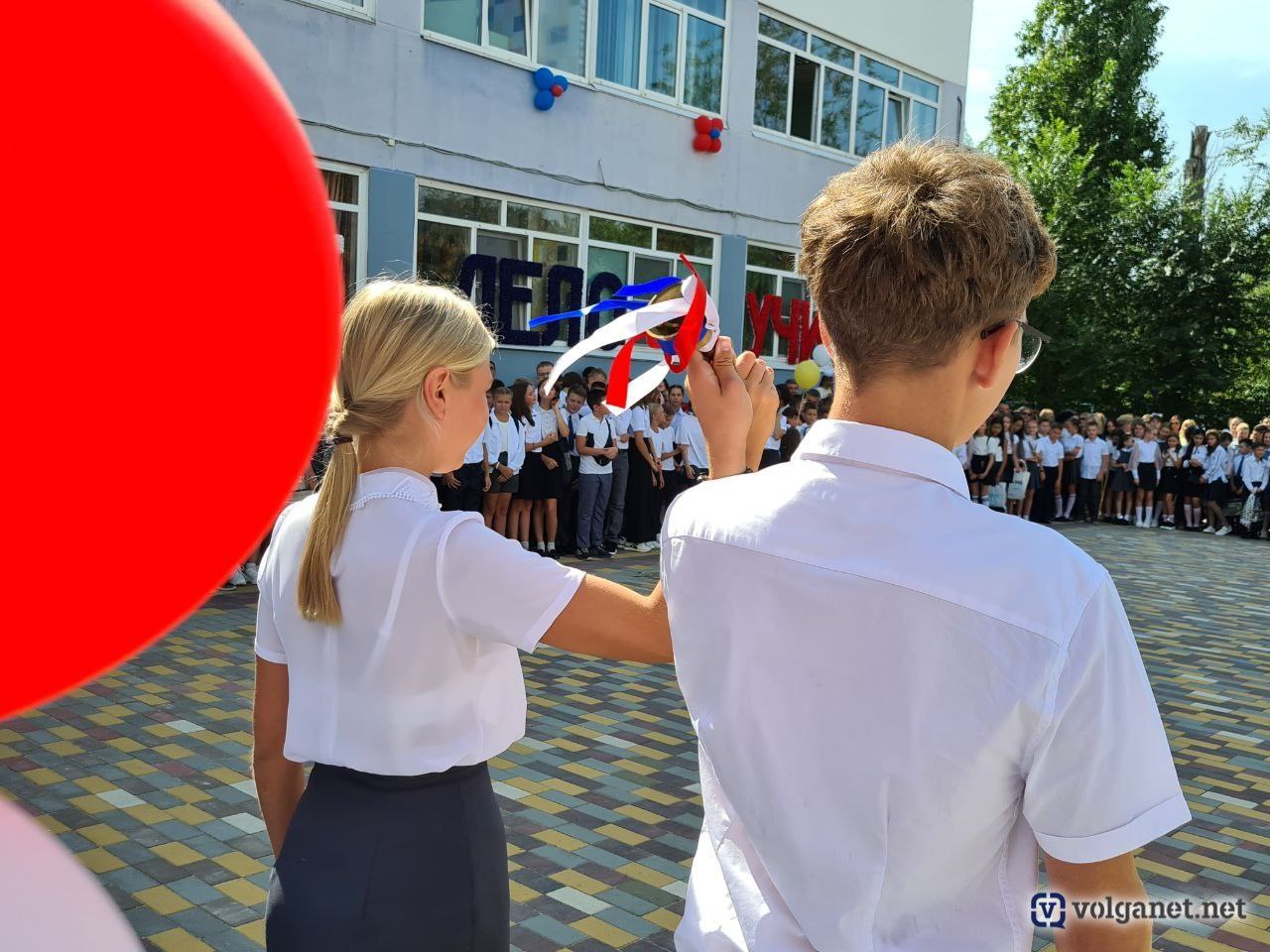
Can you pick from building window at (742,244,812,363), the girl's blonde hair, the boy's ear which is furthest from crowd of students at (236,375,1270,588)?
the boy's ear

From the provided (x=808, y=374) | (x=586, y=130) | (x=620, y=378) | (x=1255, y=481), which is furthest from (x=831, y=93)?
(x=620, y=378)

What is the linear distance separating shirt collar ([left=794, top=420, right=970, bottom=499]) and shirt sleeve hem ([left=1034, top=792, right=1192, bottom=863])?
1.31 feet

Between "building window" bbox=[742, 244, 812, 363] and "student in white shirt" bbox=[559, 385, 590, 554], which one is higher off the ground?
"building window" bbox=[742, 244, 812, 363]

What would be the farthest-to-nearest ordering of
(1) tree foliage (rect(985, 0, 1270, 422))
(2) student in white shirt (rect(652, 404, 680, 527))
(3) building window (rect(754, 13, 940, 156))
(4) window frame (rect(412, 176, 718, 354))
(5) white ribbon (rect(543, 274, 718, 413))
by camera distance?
(1) tree foliage (rect(985, 0, 1270, 422)) < (3) building window (rect(754, 13, 940, 156)) < (4) window frame (rect(412, 176, 718, 354)) < (2) student in white shirt (rect(652, 404, 680, 527)) < (5) white ribbon (rect(543, 274, 718, 413))

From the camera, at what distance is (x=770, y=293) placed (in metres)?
18.6

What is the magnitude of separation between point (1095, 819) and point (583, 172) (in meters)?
14.7

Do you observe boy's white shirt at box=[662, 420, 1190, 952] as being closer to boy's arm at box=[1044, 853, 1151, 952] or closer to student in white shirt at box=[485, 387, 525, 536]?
boy's arm at box=[1044, 853, 1151, 952]

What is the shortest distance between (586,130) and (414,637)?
1416cm

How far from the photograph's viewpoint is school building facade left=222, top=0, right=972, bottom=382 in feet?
41.2

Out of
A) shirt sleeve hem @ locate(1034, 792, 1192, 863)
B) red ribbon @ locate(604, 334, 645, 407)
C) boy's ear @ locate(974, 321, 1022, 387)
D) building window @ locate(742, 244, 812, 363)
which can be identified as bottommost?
shirt sleeve hem @ locate(1034, 792, 1192, 863)

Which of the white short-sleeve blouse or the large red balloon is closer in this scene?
the large red balloon

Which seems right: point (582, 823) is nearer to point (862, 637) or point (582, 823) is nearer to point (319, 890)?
point (319, 890)

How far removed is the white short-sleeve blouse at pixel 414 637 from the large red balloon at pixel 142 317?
3.69 feet

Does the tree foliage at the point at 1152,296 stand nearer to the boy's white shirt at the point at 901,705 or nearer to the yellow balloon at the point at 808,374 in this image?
the yellow balloon at the point at 808,374
